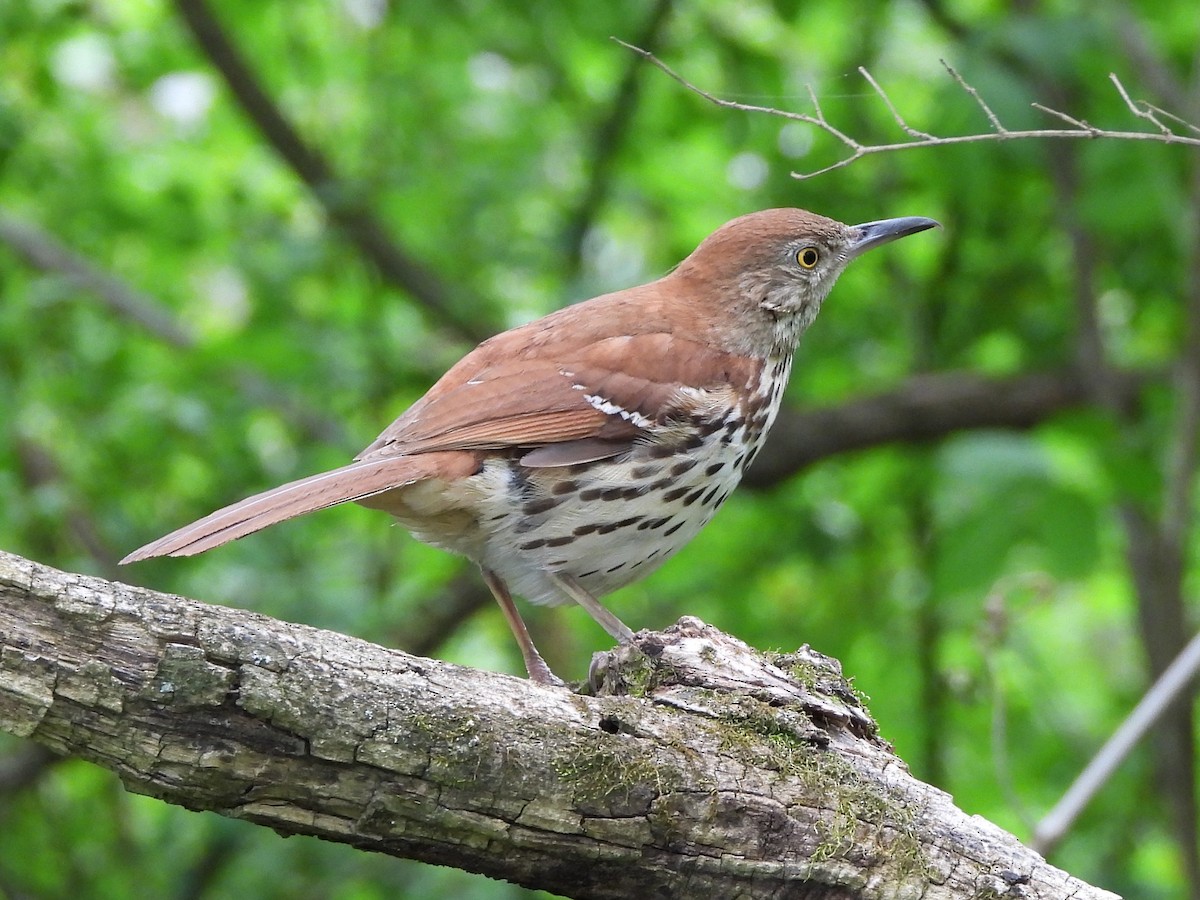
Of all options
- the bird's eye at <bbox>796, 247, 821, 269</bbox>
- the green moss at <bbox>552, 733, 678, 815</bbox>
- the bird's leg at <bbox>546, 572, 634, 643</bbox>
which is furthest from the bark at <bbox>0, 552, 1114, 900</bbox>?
the bird's eye at <bbox>796, 247, 821, 269</bbox>

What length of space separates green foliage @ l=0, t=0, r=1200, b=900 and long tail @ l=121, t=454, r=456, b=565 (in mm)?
1916

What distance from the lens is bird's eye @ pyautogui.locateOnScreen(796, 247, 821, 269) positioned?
162 inches

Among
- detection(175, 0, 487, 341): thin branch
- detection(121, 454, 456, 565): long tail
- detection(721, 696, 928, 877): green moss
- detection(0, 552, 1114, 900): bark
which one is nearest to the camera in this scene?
detection(0, 552, 1114, 900): bark

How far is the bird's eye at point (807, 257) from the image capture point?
4.11 m

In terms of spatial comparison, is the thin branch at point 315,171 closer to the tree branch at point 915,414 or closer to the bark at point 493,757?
the tree branch at point 915,414

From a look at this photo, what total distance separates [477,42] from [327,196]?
1011mm

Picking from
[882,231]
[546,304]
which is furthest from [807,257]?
[546,304]

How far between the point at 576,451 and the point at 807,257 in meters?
1.13

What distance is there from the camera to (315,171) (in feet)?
19.7

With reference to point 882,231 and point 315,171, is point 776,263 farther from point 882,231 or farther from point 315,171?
point 315,171

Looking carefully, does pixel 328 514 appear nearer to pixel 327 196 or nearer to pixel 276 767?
pixel 327 196

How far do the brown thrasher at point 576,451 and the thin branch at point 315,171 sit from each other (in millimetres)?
2161

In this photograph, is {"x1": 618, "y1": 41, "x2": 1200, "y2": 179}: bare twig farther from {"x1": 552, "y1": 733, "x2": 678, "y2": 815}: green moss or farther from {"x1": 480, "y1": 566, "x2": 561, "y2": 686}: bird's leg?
{"x1": 480, "y1": 566, "x2": 561, "y2": 686}: bird's leg

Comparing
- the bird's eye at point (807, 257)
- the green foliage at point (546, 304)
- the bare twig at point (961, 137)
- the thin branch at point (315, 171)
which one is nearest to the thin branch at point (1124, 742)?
the green foliage at point (546, 304)
